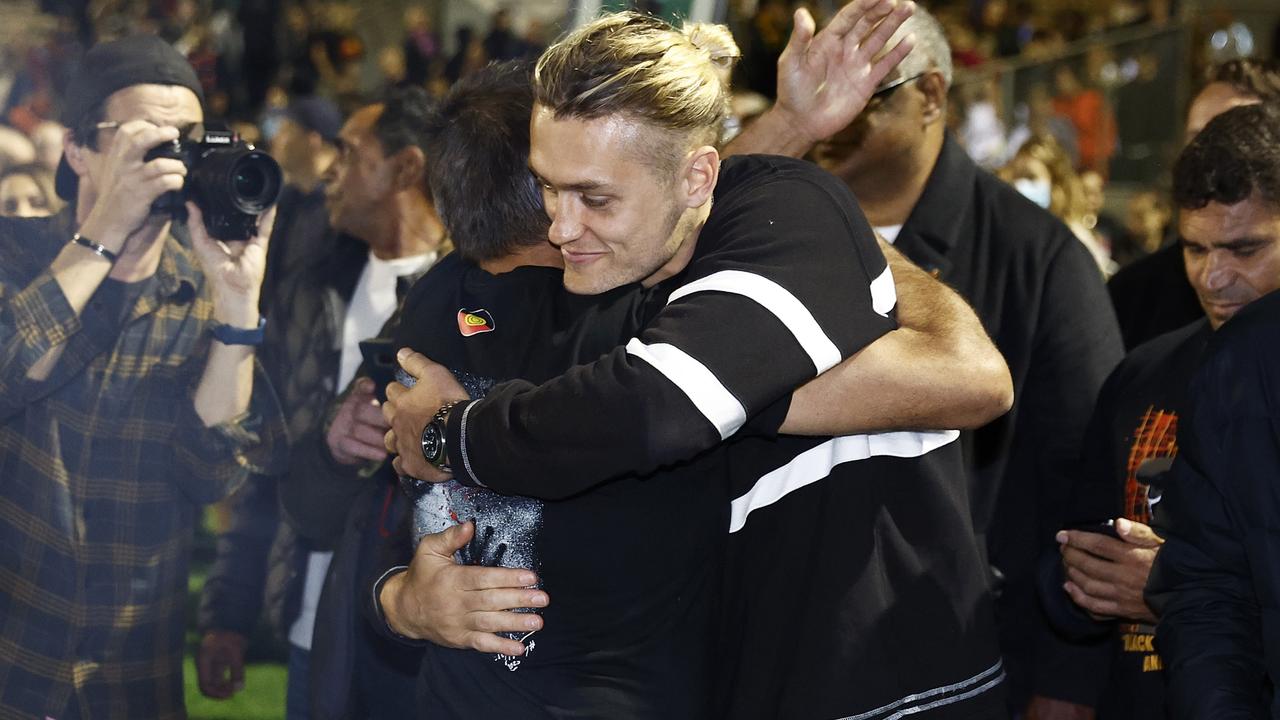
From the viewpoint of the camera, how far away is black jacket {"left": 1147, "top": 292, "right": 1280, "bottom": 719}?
1725 mm

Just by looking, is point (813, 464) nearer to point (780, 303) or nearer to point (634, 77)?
point (780, 303)

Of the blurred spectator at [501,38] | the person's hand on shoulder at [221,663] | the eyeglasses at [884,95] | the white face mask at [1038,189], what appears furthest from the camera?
the blurred spectator at [501,38]

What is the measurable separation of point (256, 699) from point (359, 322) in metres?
0.91

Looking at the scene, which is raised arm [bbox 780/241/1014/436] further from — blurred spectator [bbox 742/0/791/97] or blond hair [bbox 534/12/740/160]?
blurred spectator [bbox 742/0/791/97]

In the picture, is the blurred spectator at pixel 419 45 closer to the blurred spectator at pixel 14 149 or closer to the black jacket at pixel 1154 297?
the black jacket at pixel 1154 297

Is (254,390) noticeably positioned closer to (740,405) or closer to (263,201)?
(263,201)

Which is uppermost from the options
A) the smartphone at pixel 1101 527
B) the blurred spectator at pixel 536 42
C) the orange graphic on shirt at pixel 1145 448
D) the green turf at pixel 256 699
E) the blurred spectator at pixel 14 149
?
the blurred spectator at pixel 536 42

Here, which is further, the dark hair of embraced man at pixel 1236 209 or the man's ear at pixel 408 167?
the man's ear at pixel 408 167

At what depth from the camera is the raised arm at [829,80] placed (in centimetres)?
218

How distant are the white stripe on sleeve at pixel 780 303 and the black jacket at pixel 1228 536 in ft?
1.96

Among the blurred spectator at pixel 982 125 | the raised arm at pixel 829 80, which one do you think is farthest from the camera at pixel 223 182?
the blurred spectator at pixel 982 125

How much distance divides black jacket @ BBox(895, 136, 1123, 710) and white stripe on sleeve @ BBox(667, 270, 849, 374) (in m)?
1.23

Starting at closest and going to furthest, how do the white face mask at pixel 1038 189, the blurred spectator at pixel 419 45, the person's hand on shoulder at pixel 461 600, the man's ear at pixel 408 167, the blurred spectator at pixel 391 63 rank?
the person's hand on shoulder at pixel 461 600 < the man's ear at pixel 408 167 < the white face mask at pixel 1038 189 < the blurred spectator at pixel 391 63 < the blurred spectator at pixel 419 45

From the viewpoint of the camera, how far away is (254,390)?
2537 millimetres
